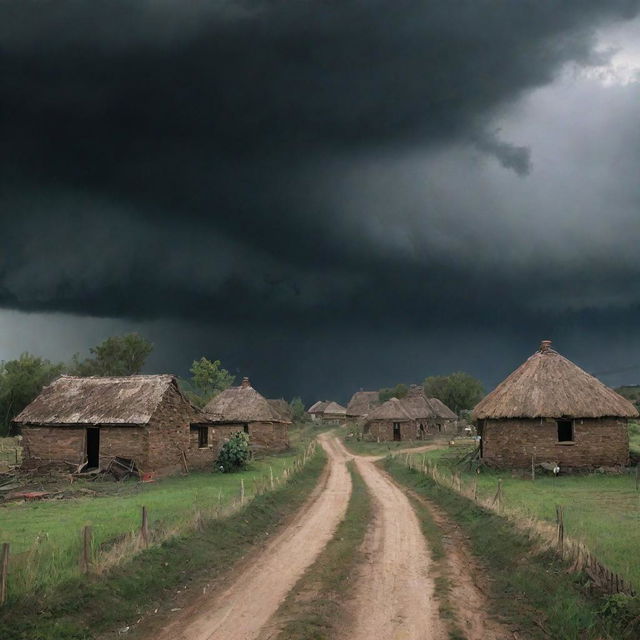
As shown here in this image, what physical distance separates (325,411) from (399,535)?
119205 millimetres

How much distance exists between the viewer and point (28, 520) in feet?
60.8

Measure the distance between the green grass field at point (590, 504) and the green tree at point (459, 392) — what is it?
2818 inches

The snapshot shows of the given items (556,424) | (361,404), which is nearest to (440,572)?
(556,424)

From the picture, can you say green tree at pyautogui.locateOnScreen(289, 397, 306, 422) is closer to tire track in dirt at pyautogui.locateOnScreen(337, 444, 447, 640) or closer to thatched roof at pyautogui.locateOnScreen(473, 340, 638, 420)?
thatched roof at pyautogui.locateOnScreen(473, 340, 638, 420)

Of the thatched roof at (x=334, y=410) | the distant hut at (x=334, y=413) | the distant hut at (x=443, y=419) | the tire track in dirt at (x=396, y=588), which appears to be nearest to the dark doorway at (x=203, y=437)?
the tire track in dirt at (x=396, y=588)

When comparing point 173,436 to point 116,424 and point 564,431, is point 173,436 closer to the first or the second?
point 116,424

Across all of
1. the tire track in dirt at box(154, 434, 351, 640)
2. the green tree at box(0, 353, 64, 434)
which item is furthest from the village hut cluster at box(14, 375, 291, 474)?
the green tree at box(0, 353, 64, 434)

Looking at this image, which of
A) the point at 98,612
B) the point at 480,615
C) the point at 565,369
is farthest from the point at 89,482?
the point at 565,369

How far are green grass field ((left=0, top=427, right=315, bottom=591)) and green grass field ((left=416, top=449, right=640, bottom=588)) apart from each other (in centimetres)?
1064

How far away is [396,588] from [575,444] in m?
23.4

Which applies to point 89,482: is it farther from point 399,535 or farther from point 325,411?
point 325,411

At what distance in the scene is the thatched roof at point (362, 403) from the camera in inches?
4545

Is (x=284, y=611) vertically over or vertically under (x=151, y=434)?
under

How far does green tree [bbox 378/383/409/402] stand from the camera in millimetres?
124113
